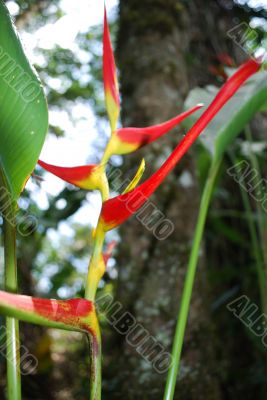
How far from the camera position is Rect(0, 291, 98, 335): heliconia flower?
26 cm

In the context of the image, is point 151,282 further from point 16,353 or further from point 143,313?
point 16,353

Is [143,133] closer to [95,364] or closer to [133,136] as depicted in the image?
[133,136]

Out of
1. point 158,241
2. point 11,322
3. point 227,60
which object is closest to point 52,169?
point 11,322

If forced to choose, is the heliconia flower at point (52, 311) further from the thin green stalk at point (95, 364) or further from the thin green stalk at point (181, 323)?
the thin green stalk at point (181, 323)

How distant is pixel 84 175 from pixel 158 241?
668mm

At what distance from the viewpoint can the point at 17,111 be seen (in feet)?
1.05

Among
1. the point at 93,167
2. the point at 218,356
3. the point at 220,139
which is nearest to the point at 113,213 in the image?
the point at 93,167

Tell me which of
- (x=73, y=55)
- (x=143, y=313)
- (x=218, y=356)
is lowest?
(x=218, y=356)

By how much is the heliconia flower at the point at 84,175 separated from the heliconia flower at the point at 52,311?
0.09 m

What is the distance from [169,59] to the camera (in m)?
1.18

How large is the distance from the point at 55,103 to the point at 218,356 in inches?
55.0

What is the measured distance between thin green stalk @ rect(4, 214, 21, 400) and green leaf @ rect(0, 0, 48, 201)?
33 millimetres

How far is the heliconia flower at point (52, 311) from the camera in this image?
0.86 ft

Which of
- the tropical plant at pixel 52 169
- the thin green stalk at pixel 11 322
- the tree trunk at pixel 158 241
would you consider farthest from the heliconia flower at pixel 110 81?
the tree trunk at pixel 158 241
